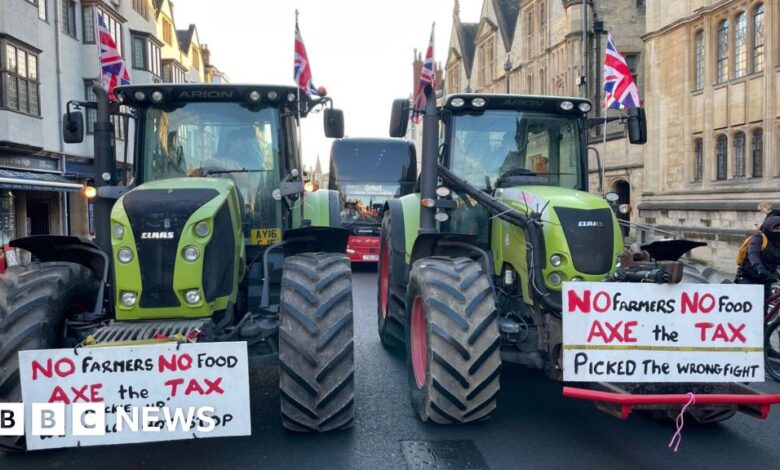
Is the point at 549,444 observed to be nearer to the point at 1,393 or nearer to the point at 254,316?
the point at 254,316

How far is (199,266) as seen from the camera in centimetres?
484

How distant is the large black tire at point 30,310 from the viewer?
4.34 m

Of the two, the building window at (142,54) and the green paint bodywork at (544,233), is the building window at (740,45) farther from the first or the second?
the building window at (142,54)

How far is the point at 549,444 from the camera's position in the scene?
4977mm

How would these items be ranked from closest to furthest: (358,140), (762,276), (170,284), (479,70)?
1. (170,284)
2. (762,276)
3. (358,140)
4. (479,70)

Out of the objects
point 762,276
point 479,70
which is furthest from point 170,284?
point 479,70

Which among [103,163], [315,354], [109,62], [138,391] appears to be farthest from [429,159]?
[109,62]

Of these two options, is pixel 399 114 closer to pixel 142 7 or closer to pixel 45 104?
pixel 45 104

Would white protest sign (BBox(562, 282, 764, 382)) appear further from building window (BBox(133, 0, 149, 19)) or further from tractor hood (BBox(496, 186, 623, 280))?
building window (BBox(133, 0, 149, 19))

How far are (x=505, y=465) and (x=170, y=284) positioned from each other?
8.42 ft

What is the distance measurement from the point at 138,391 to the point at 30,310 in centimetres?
107

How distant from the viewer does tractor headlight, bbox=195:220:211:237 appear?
4863mm

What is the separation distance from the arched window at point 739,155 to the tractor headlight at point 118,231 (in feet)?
59.2

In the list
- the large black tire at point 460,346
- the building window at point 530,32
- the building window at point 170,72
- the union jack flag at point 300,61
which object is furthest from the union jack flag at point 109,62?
the building window at point 530,32
